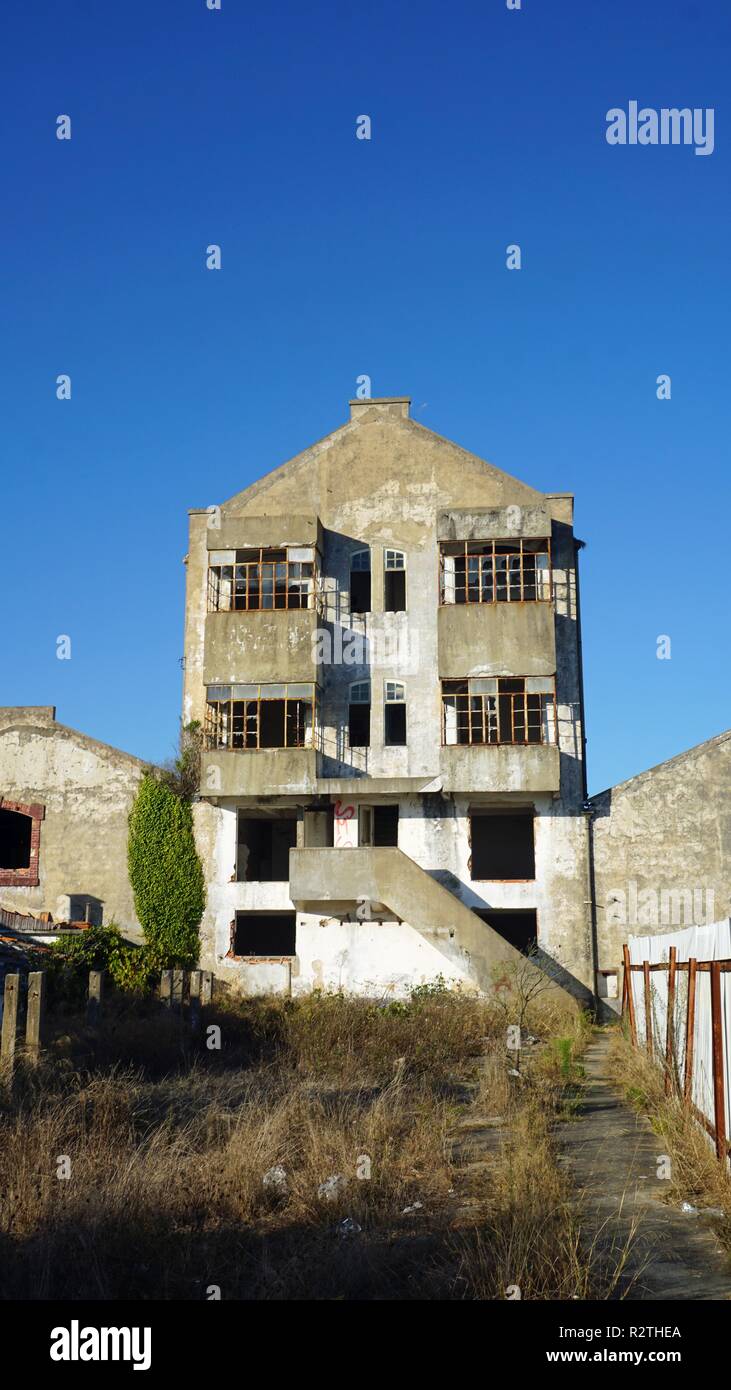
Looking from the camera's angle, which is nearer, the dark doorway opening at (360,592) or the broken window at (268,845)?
the dark doorway opening at (360,592)

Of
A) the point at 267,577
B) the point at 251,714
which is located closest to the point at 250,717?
the point at 251,714

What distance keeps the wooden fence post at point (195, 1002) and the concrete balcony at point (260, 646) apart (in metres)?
9.94

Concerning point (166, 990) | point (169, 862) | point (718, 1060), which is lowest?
point (166, 990)

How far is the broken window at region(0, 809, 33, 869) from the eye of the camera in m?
34.8

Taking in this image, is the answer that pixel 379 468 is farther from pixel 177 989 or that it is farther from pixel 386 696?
pixel 177 989

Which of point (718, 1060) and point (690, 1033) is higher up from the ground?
point (718, 1060)

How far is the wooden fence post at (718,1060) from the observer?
929 cm

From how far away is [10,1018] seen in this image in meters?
13.8

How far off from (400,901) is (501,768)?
4373 millimetres

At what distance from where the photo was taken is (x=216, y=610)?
31.4 m

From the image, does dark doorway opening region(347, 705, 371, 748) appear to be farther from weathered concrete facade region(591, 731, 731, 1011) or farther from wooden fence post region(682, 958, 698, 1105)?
wooden fence post region(682, 958, 698, 1105)

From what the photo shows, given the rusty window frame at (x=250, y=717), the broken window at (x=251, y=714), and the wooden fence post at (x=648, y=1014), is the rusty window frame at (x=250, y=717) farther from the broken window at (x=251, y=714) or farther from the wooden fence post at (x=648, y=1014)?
the wooden fence post at (x=648, y=1014)

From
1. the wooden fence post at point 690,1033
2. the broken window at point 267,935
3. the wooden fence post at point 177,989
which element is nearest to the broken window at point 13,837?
the broken window at point 267,935
